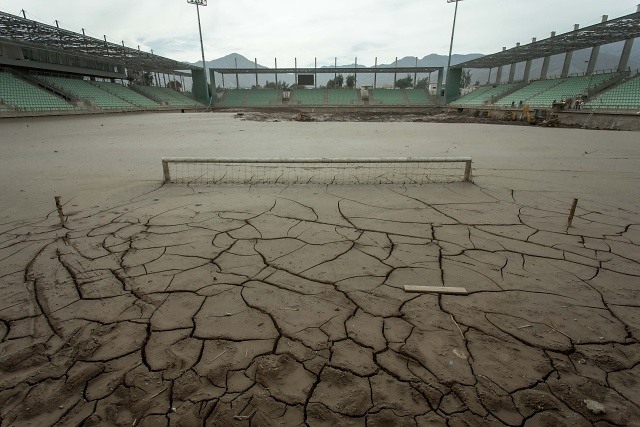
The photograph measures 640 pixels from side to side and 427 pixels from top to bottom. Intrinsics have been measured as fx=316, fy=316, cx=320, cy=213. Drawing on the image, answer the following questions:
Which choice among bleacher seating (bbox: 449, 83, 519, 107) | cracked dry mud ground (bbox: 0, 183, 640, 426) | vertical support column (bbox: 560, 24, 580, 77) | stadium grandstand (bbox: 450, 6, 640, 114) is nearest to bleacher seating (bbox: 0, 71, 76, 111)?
cracked dry mud ground (bbox: 0, 183, 640, 426)

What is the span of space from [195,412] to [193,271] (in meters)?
1.41

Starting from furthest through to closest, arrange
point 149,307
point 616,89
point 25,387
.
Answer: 1. point 616,89
2. point 149,307
3. point 25,387

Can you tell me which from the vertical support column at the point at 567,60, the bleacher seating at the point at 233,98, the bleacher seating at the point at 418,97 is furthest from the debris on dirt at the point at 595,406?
the bleacher seating at the point at 418,97

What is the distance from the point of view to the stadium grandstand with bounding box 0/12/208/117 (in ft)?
67.3

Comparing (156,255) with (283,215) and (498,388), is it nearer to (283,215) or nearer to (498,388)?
(283,215)

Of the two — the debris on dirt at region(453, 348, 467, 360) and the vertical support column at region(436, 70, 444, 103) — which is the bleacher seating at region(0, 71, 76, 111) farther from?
the vertical support column at region(436, 70, 444, 103)

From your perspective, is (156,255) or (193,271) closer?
(193,271)

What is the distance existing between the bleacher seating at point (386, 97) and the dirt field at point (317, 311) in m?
40.9

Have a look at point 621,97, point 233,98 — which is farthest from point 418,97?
point 621,97

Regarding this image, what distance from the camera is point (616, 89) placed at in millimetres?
21234

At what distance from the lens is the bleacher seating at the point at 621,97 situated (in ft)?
61.9

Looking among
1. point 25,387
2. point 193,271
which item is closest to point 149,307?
point 193,271

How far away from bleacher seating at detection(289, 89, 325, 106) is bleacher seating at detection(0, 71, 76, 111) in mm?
25687

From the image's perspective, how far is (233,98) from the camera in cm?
4428
